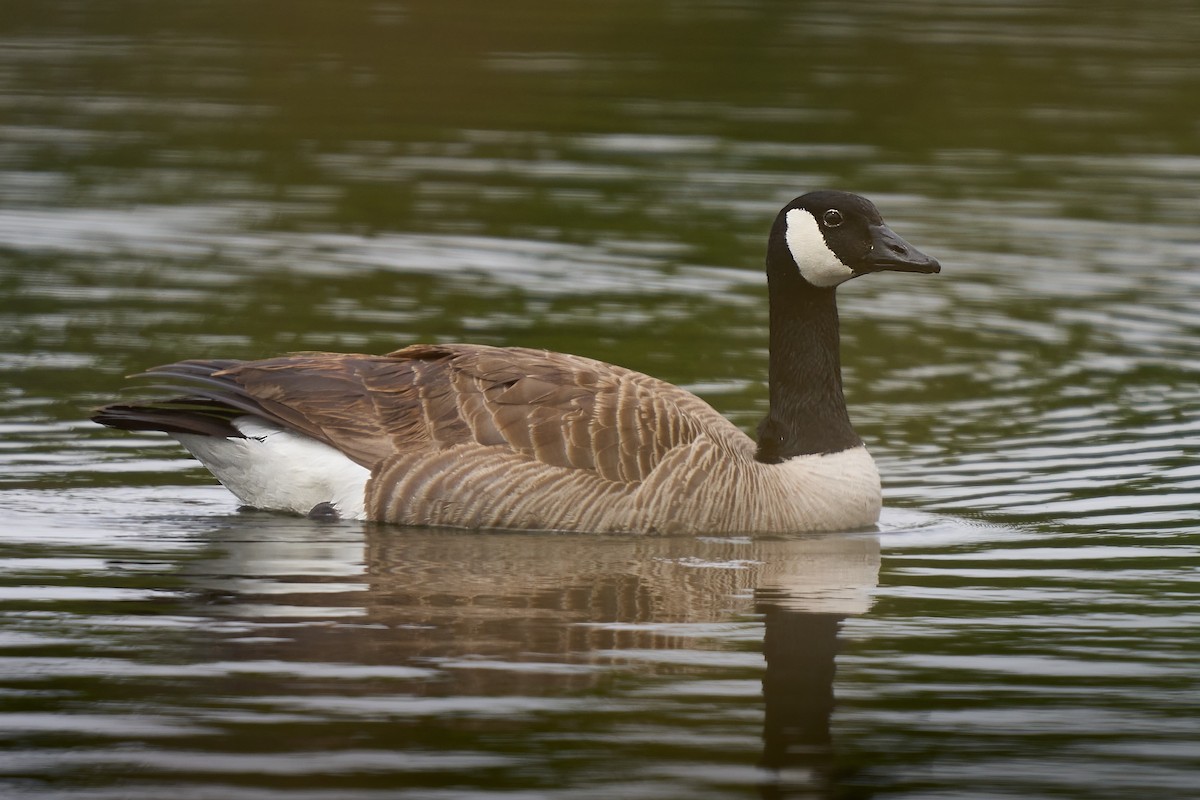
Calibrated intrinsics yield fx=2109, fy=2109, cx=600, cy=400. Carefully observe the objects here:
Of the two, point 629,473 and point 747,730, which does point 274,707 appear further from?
point 629,473

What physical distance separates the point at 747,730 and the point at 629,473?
376 centimetres

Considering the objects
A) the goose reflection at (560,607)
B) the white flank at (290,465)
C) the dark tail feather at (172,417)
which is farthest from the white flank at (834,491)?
the dark tail feather at (172,417)

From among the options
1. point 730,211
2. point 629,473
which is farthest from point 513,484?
point 730,211

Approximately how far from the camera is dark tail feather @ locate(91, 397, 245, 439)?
10.9 meters

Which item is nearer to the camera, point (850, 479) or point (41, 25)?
point (850, 479)

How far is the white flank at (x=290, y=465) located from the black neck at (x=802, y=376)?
225 centimetres

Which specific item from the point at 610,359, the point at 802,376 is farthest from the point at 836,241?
the point at 610,359

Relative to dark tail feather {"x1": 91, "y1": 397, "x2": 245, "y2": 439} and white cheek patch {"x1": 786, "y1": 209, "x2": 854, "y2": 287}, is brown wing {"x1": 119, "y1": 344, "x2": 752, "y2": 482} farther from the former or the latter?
white cheek patch {"x1": 786, "y1": 209, "x2": 854, "y2": 287}

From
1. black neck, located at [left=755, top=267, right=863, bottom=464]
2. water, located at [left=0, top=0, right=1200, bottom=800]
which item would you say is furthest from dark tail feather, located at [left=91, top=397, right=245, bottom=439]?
black neck, located at [left=755, top=267, right=863, bottom=464]

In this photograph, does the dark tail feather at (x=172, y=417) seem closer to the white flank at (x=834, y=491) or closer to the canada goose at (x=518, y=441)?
the canada goose at (x=518, y=441)

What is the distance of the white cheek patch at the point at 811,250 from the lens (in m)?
11.5

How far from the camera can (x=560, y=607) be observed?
9117mm

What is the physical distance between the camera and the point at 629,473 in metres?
11.0

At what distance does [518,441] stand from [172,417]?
1.81 meters
